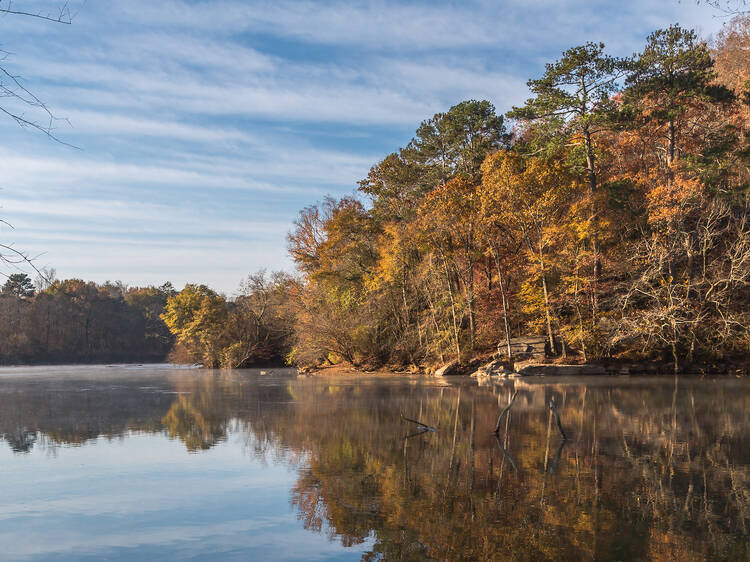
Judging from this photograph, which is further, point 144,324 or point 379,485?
point 144,324

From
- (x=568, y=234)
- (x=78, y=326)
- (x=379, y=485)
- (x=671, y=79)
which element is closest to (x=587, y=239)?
(x=568, y=234)

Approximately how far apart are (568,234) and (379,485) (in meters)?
28.5

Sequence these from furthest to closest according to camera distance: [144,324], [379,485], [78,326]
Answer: [144,324] < [78,326] < [379,485]

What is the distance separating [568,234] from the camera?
115ft

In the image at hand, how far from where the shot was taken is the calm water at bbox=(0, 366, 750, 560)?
6.85 metres

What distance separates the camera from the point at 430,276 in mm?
41438

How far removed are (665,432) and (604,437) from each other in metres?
1.71

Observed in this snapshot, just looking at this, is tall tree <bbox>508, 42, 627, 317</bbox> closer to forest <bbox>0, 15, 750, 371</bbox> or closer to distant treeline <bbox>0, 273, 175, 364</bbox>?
forest <bbox>0, 15, 750, 371</bbox>

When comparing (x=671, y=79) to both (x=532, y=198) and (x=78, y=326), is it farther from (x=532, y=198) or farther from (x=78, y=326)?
(x=78, y=326)

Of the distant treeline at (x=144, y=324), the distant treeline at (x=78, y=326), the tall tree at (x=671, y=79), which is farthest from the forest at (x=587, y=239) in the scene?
the distant treeline at (x=78, y=326)

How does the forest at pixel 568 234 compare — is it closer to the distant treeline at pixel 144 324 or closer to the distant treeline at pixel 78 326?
the distant treeline at pixel 144 324

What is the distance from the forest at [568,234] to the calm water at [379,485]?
17508 millimetres

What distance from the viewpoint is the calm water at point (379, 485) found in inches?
270

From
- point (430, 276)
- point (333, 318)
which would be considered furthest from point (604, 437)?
point (333, 318)
